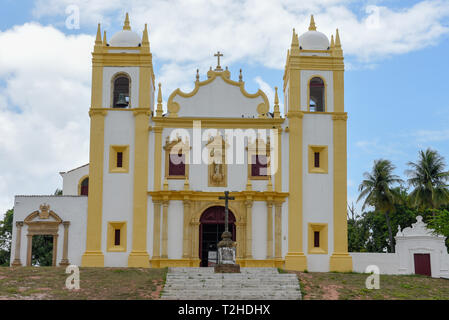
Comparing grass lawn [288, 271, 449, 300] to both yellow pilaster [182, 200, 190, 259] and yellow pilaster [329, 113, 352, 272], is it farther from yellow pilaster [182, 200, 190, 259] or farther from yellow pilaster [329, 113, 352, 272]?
yellow pilaster [182, 200, 190, 259]

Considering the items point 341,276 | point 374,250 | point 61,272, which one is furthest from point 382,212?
point 61,272

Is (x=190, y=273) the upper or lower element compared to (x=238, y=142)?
lower

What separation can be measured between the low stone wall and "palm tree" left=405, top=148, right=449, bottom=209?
10.9m

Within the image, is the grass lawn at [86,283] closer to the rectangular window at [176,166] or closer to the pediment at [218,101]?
the rectangular window at [176,166]

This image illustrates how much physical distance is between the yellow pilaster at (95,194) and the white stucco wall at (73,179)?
4571 millimetres

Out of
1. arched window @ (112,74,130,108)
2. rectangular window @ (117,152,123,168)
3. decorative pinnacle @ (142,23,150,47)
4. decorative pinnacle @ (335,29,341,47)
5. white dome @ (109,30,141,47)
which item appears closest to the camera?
rectangular window @ (117,152,123,168)

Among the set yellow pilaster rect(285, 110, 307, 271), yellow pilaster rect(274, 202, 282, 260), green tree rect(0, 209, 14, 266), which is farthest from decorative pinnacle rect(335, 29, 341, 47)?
green tree rect(0, 209, 14, 266)

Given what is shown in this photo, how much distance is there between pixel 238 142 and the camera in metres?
31.3

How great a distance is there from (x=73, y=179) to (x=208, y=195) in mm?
8730

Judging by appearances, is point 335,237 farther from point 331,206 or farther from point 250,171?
point 250,171

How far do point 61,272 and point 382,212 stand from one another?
26.5 meters

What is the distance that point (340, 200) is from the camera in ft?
101

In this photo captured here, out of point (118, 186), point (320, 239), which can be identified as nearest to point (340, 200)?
point (320, 239)

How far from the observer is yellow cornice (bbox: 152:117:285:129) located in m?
31.2
